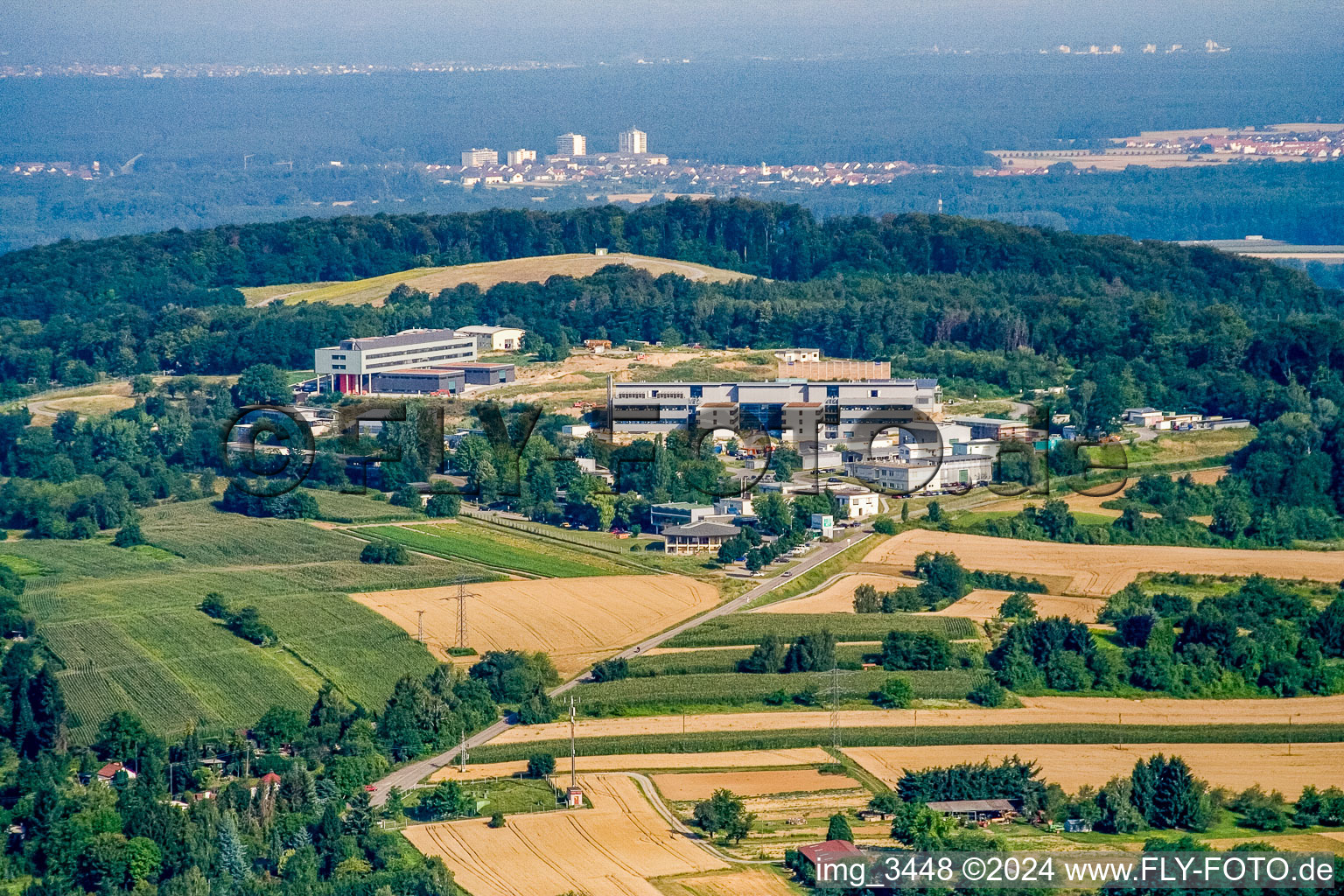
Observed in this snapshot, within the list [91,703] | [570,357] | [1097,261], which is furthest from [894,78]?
[91,703]

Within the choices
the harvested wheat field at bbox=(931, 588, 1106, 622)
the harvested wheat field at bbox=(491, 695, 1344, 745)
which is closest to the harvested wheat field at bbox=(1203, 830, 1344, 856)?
the harvested wheat field at bbox=(491, 695, 1344, 745)

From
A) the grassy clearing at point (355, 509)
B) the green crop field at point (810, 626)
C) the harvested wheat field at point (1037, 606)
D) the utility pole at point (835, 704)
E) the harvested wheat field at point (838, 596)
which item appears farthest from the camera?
the grassy clearing at point (355, 509)

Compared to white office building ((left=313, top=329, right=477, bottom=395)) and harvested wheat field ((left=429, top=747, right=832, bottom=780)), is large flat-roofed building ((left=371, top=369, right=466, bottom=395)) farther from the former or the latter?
harvested wheat field ((left=429, top=747, right=832, bottom=780))

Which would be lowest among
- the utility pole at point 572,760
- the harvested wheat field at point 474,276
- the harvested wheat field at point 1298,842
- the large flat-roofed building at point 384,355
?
the harvested wheat field at point 1298,842

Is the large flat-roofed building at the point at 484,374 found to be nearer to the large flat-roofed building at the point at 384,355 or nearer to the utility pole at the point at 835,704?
the large flat-roofed building at the point at 384,355

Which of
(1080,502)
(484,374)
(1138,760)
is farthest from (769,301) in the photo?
(1138,760)

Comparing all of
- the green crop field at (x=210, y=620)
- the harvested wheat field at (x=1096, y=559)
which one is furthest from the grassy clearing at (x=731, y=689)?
the harvested wheat field at (x=1096, y=559)

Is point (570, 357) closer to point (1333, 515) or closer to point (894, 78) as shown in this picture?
point (1333, 515)
